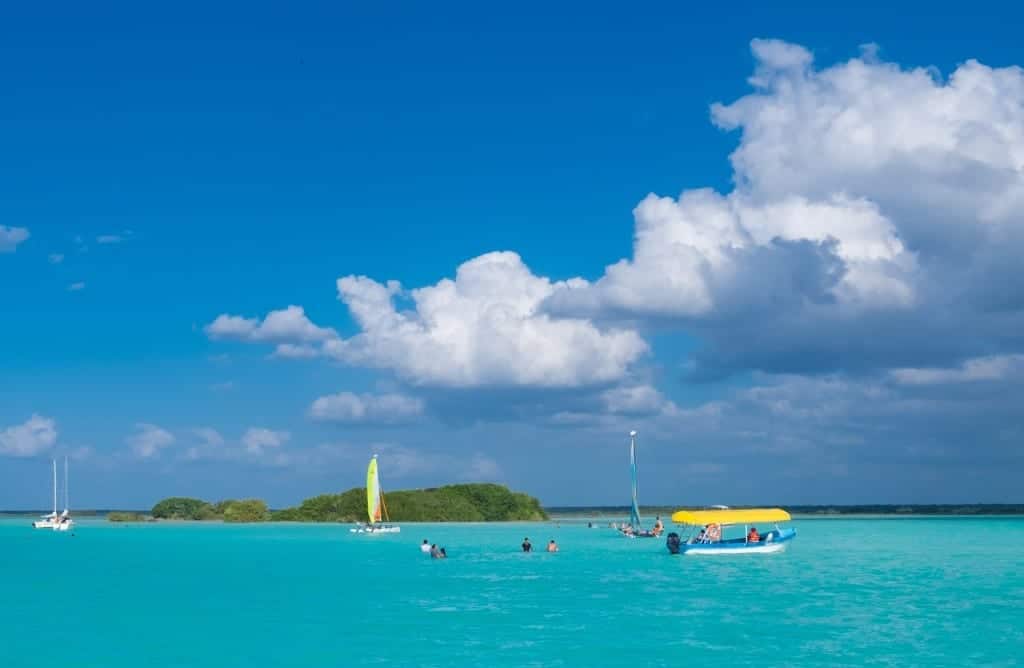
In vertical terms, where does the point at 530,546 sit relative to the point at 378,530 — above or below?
above

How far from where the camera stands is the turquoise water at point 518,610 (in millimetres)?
40344

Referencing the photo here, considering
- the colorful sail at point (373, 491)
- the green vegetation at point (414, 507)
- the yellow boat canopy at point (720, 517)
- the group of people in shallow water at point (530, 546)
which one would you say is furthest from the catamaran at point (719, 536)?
the green vegetation at point (414, 507)

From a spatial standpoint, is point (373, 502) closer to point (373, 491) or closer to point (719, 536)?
point (373, 491)

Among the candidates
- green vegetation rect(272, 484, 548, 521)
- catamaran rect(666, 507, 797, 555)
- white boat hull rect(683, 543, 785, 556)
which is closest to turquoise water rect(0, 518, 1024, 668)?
white boat hull rect(683, 543, 785, 556)

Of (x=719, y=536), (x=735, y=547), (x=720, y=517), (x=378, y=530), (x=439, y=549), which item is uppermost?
(x=720, y=517)

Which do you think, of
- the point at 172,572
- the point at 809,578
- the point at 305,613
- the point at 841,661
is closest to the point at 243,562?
the point at 172,572

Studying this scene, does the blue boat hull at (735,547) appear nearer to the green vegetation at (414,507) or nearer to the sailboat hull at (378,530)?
the sailboat hull at (378,530)

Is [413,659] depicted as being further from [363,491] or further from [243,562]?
[363,491]

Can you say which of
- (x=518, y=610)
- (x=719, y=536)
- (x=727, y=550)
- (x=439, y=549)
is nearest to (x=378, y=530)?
(x=439, y=549)

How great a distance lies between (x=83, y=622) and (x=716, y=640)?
29.4 meters

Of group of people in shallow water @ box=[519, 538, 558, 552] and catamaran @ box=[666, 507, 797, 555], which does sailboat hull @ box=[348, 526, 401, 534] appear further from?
catamaran @ box=[666, 507, 797, 555]

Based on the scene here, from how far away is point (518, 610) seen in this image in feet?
172

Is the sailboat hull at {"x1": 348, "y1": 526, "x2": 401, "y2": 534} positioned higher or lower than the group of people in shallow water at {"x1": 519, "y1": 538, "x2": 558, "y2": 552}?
lower

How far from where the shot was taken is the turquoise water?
40344mm
